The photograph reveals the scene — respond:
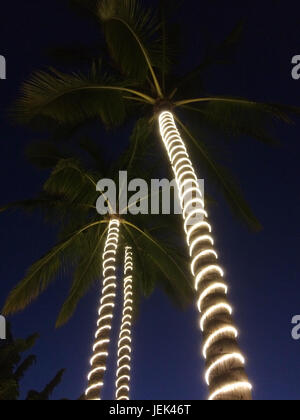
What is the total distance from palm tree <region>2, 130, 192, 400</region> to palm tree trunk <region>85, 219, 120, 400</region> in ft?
0.07

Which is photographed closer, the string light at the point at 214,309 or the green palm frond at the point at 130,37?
the string light at the point at 214,309

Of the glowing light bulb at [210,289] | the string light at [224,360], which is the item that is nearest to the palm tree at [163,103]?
the glowing light bulb at [210,289]

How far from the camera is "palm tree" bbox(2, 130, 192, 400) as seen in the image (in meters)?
7.97

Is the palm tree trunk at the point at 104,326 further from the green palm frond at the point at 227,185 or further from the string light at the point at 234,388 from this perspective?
the string light at the point at 234,388

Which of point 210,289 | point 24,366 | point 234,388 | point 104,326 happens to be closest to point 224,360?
point 234,388

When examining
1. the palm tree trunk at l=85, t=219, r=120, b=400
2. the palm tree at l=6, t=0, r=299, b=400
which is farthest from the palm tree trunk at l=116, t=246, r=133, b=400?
the palm tree at l=6, t=0, r=299, b=400

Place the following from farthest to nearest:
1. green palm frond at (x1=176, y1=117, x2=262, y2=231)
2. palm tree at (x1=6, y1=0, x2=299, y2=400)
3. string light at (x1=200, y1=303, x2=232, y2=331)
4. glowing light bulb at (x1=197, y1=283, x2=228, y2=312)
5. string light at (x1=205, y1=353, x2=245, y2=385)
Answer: green palm frond at (x1=176, y1=117, x2=262, y2=231) < palm tree at (x1=6, y1=0, x2=299, y2=400) < glowing light bulb at (x1=197, y1=283, x2=228, y2=312) < string light at (x1=200, y1=303, x2=232, y2=331) < string light at (x1=205, y1=353, x2=245, y2=385)

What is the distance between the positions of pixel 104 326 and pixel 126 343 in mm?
2963

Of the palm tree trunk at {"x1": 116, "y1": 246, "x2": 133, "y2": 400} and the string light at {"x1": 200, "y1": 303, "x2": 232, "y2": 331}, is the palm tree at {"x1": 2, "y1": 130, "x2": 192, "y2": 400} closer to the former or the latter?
the palm tree trunk at {"x1": 116, "y1": 246, "x2": 133, "y2": 400}

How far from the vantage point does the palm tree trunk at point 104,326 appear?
6.56 meters

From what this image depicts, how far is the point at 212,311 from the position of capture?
3391 mm

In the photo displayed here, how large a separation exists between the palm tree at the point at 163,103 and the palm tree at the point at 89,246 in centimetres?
123

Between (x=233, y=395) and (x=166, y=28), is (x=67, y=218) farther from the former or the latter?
(x=233, y=395)
